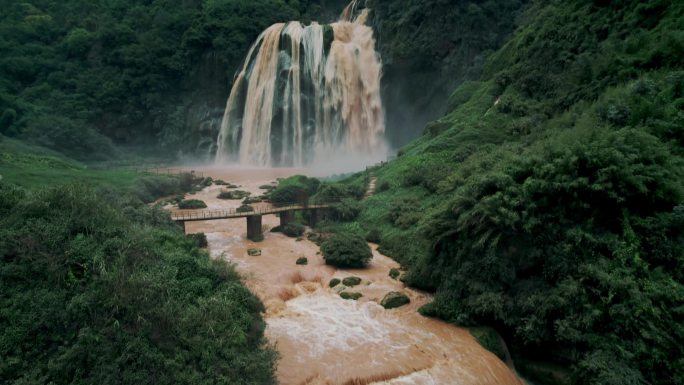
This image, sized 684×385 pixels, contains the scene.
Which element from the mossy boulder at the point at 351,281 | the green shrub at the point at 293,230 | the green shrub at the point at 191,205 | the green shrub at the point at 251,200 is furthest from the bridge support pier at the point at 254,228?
the green shrub at the point at 191,205

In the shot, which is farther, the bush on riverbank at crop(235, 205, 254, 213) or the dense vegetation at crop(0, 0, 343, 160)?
the dense vegetation at crop(0, 0, 343, 160)

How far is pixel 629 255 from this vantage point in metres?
14.5

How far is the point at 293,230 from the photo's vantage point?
94.5 ft

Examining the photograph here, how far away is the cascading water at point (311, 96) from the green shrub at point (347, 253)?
26405 mm

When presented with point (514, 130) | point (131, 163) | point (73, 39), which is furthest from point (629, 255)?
point (73, 39)

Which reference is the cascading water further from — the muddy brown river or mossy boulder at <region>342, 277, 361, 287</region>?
mossy boulder at <region>342, 277, 361, 287</region>

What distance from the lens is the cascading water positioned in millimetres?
49969

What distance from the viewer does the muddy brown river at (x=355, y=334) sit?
14.0 m

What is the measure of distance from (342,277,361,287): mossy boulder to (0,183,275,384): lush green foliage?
24.1 feet

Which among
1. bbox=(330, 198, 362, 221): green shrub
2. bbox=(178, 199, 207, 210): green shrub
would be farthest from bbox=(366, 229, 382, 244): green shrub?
bbox=(178, 199, 207, 210): green shrub

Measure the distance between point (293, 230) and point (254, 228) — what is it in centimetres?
243

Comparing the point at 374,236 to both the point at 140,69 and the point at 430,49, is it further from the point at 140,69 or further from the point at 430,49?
the point at 140,69

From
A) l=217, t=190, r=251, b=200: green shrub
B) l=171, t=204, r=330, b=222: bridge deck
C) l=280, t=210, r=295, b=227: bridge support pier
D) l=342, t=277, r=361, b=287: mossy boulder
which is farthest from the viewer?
l=217, t=190, r=251, b=200: green shrub

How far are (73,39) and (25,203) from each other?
62.8m
